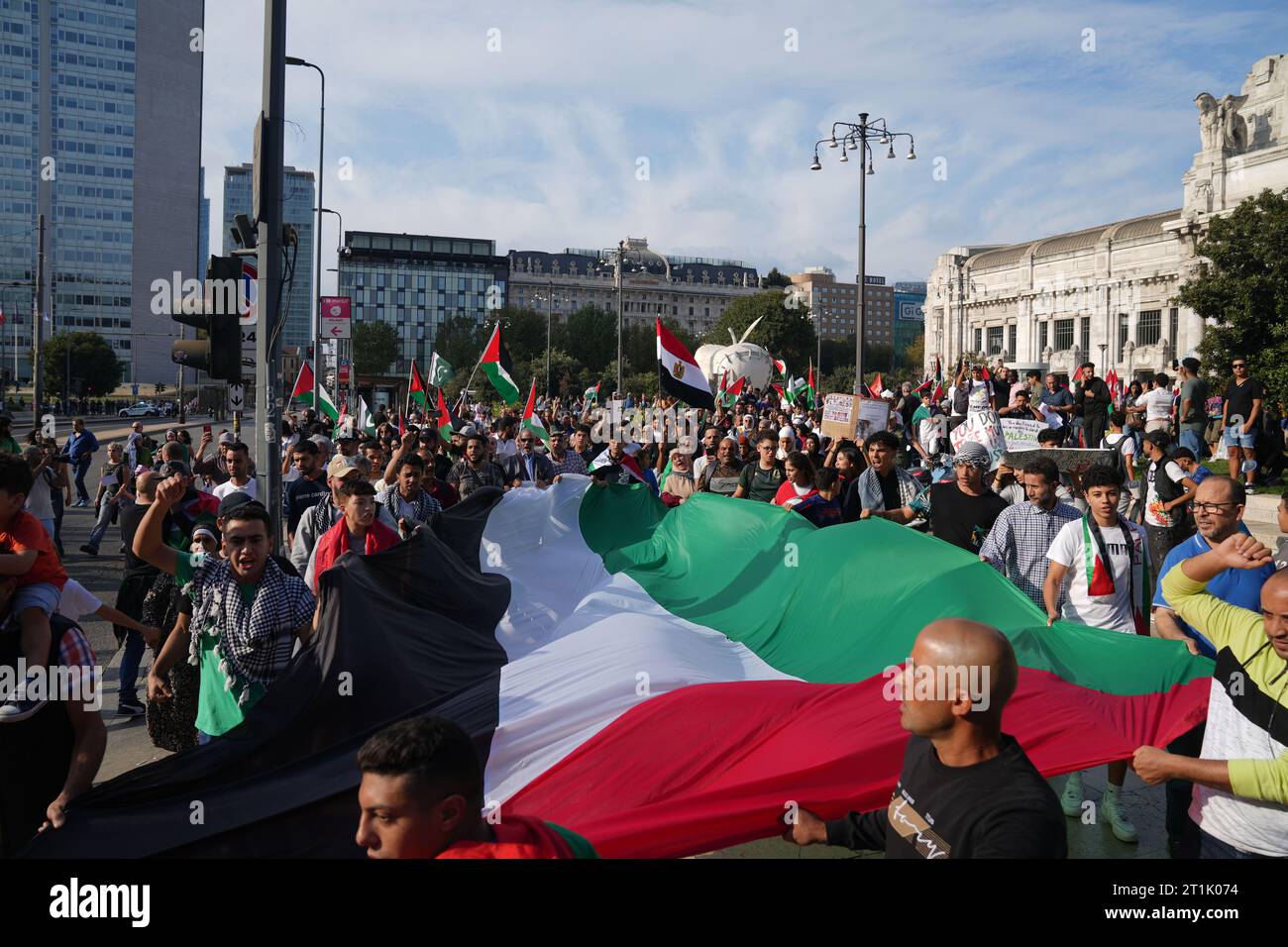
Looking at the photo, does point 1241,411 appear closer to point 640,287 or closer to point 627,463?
point 627,463

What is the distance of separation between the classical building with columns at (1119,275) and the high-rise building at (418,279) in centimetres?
7766

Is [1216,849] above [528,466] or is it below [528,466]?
below

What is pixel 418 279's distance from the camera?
157 m

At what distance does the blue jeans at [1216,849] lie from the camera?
3.51 metres

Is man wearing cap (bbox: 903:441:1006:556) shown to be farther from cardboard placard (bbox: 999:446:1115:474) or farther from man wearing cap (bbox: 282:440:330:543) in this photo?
man wearing cap (bbox: 282:440:330:543)

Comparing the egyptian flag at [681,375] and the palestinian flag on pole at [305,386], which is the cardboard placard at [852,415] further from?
the palestinian flag on pole at [305,386]

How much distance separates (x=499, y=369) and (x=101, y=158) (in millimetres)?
126133

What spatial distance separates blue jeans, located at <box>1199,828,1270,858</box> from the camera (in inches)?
138

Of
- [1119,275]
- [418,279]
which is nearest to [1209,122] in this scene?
[1119,275]
